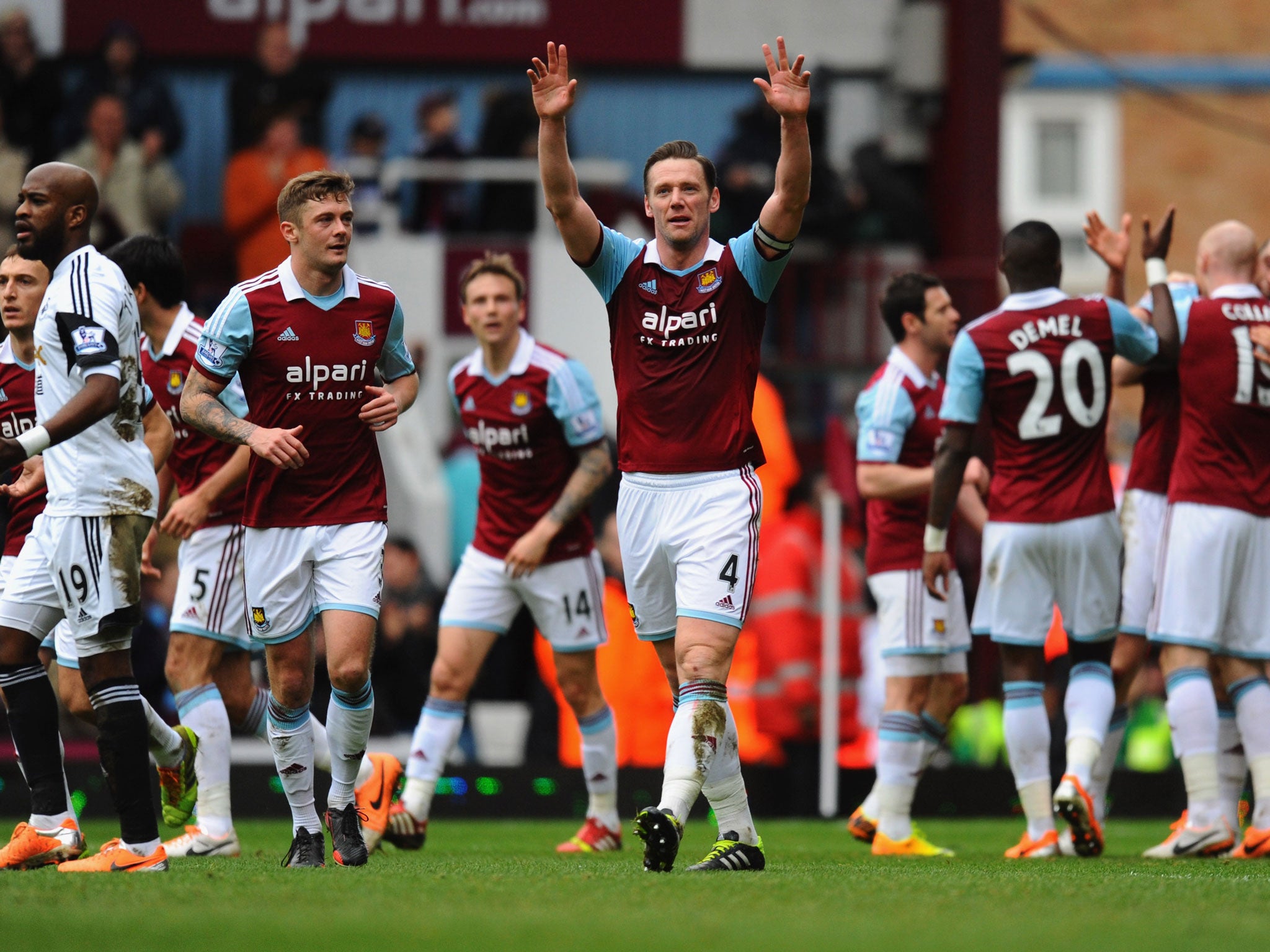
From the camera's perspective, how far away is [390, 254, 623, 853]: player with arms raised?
920 cm

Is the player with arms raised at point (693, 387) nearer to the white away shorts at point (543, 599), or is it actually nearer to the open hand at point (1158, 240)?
the white away shorts at point (543, 599)

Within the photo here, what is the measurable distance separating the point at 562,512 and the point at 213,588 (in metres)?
1.69

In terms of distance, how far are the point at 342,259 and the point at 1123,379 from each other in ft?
13.0

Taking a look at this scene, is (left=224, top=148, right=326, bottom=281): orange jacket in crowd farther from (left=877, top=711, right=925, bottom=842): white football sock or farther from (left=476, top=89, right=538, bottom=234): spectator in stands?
(left=877, top=711, right=925, bottom=842): white football sock

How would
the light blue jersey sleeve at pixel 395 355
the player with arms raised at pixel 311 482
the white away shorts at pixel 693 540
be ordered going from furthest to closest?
the light blue jersey sleeve at pixel 395 355, the player with arms raised at pixel 311 482, the white away shorts at pixel 693 540

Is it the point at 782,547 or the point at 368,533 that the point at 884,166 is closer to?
Answer: the point at 782,547

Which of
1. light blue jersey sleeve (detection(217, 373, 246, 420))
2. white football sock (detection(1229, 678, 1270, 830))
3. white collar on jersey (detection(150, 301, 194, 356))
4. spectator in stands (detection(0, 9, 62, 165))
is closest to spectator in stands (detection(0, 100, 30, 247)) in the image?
spectator in stands (detection(0, 9, 62, 165))

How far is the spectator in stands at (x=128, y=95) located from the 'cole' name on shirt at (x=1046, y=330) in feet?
33.9

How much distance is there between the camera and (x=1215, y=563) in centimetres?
836

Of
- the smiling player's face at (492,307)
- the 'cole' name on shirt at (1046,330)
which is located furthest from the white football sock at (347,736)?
the 'cole' name on shirt at (1046,330)

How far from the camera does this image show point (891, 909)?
568 centimetres

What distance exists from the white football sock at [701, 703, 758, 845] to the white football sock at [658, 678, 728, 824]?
11cm

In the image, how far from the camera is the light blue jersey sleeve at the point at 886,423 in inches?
354

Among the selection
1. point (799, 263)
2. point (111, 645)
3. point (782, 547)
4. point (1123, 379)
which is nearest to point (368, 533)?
point (111, 645)
